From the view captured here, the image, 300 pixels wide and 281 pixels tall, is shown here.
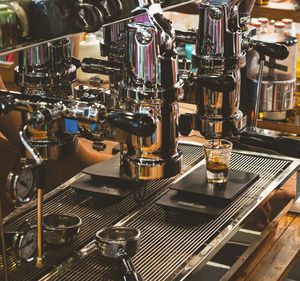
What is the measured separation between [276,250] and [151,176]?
487 mm

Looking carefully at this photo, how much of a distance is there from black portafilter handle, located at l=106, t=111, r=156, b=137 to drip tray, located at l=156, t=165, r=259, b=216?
0.41m

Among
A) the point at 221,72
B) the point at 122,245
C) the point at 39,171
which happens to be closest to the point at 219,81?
the point at 221,72

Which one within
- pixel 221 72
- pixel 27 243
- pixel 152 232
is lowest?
pixel 152 232

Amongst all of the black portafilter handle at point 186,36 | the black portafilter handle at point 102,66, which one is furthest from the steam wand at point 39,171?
the black portafilter handle at point 186,36

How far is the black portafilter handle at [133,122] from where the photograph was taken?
0.97 meters

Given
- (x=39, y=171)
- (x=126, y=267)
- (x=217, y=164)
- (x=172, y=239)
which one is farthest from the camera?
(x=217, y=164)

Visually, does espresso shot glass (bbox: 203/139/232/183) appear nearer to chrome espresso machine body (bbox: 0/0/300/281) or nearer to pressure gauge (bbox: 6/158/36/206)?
chrome espresso machine body (bbox: 0/0/300/281)

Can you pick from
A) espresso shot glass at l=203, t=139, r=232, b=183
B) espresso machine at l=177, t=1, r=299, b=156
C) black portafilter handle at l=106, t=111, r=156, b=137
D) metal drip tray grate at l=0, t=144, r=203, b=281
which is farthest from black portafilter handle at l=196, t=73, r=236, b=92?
black portafilter handle at l=106, t=111, r=156, b=137

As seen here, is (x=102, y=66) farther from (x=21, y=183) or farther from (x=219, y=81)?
(x=21, y=183)

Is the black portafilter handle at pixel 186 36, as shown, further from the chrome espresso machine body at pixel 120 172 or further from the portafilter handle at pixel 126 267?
the portafilter handle at pixel 126 267

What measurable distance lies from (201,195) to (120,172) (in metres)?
0.19

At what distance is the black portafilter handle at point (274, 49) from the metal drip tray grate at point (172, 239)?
32 cm

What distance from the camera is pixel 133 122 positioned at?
0.97 meters

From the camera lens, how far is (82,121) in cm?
101
